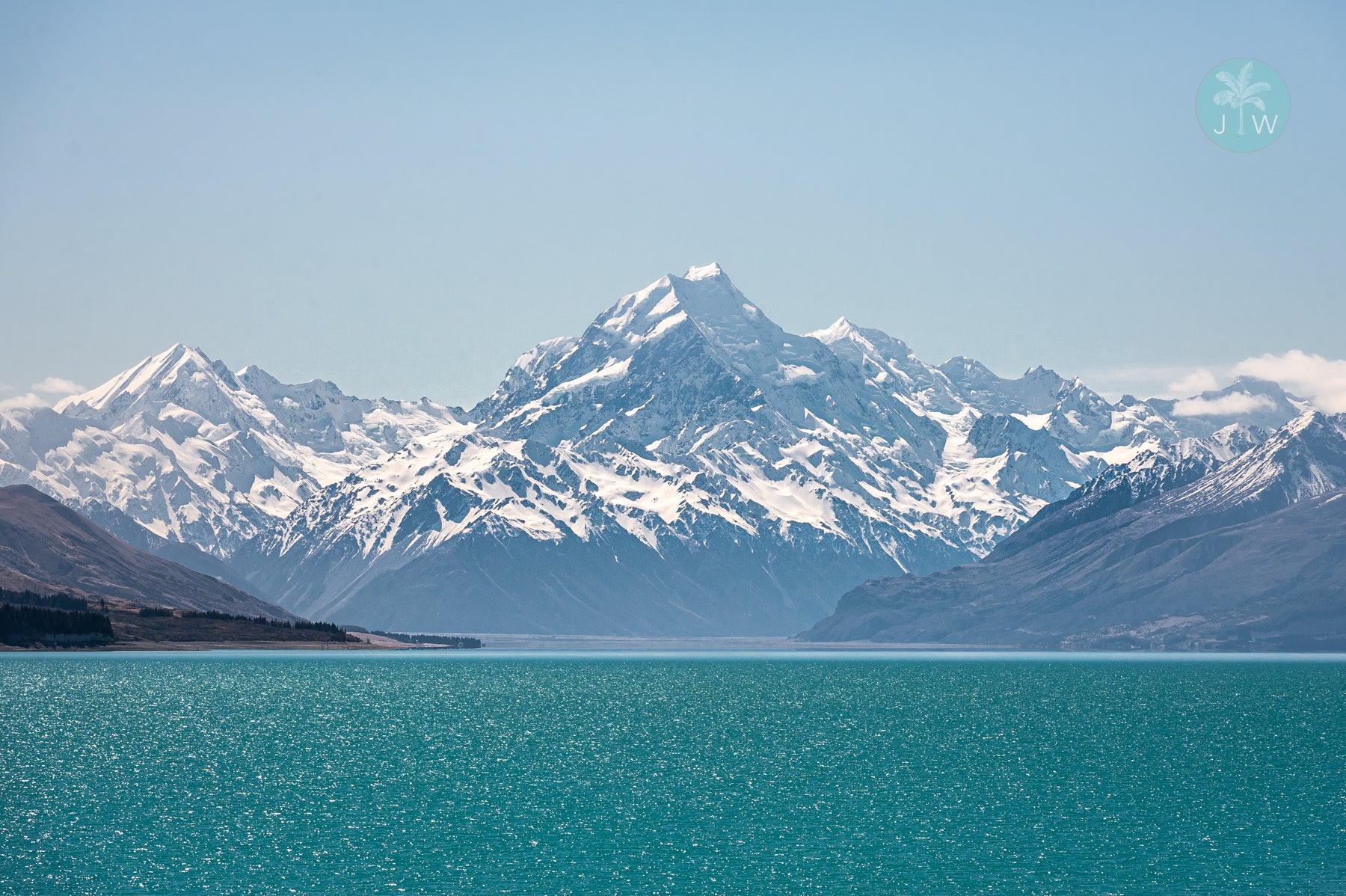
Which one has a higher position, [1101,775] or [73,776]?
[73,776]

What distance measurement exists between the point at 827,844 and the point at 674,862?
34.2ft

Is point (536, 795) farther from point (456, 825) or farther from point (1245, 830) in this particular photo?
point (1245, 830)

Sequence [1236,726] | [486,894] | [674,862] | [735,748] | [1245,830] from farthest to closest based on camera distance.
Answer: [1236,726], [735,748], [1245,830], [674,862], [486,894]

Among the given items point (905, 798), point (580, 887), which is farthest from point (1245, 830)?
point (580, 887)

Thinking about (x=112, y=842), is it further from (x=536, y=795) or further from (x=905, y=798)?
(x=905, y=798)

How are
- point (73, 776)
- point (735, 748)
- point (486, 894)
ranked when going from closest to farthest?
point (486, 894), point (73, 776), point (735, 748)

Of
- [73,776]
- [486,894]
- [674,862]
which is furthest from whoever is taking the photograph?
[73,776]

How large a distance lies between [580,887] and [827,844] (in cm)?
1848

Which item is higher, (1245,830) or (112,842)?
(112,842)

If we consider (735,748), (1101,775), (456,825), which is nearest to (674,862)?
(456,825)

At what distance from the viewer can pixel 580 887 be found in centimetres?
8250

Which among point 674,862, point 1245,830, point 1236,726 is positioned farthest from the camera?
point 1236,726

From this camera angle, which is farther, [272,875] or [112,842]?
[112,842]

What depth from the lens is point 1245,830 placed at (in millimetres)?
98875
